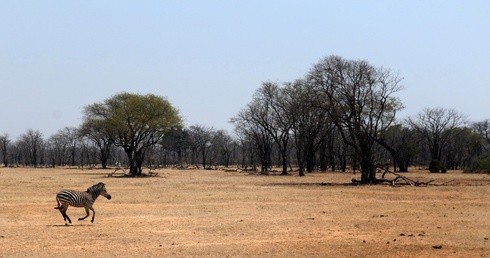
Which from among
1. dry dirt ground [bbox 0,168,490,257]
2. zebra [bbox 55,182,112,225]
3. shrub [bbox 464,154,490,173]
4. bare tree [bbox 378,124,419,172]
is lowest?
dry dirt ground [bbox 0,168,490,257]

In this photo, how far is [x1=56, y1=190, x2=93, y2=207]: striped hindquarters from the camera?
1909 cm

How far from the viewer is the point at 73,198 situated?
19.2 m

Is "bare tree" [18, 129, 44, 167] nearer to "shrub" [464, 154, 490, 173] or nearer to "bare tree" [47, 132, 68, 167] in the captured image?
"bare tree" [47, 132, 68, 167]

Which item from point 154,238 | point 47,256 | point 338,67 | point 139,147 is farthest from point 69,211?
point 139,147

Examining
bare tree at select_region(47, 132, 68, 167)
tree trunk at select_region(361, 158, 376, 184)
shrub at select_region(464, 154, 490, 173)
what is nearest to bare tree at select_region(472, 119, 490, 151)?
shrub at select_region(464, 154, 490, 173)

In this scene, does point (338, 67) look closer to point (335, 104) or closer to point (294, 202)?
point (335, 104)

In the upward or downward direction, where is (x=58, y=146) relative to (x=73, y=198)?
upward

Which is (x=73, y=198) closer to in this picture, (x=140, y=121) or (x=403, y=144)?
(x=140, y=121)

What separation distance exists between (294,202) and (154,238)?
13122 millimetres

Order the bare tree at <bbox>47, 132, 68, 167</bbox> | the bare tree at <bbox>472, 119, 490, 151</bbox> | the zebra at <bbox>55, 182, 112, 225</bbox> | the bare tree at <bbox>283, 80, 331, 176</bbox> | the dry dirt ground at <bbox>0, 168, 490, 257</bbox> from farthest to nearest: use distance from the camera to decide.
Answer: the bare tree at <bbox>47, 132, 68, 167</bbox> → the bare tree at <bbox>472, 119, 490, 151</bbox> → the bare tree at <bbox>283, 80, 331, 176</bbox> → the zebra at <bbox>55, 182, 112, 225</bbox> → the dry dirt ground at <bbox>0, 168, 490, 257</bbox>

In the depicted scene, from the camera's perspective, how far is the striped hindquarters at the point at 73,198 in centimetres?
1909

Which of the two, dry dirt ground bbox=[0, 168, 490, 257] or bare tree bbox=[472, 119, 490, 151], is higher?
bare tree bbox=[472, 119, 490, 151]

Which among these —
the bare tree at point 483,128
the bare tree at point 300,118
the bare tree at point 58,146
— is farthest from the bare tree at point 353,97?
the bare tree at point 58,146

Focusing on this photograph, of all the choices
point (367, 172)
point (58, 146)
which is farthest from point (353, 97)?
point (58, 146)
